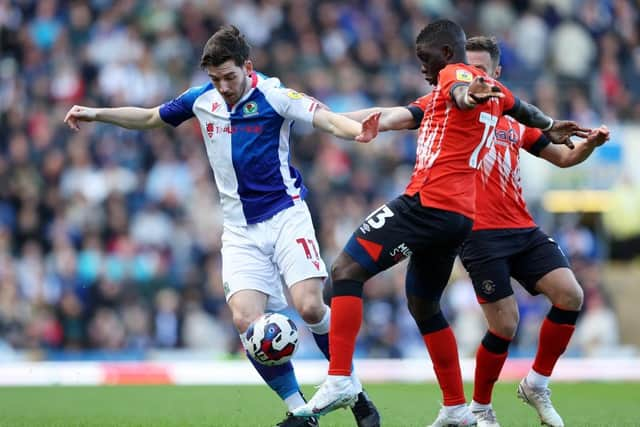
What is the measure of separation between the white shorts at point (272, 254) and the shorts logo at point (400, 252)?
0.91 metres

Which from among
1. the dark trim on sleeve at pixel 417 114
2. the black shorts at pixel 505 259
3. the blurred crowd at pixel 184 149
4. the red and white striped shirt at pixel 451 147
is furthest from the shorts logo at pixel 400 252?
the blurred crowd at pixel 184 149

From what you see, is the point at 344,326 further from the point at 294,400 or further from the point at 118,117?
the point at 118,117

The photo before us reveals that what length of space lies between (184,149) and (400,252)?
1178 centimetres

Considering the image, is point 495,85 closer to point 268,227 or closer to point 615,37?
point 268,227

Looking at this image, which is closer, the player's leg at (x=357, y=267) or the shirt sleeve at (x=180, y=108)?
the player's leg at (x=357, y=267)

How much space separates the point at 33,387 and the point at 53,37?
8315mm

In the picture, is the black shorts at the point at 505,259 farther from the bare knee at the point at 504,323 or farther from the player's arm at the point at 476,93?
the player's arm at the point at 476,93

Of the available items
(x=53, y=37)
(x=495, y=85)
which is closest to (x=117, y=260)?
(x=53, y=37)

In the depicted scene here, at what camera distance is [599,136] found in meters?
8.40

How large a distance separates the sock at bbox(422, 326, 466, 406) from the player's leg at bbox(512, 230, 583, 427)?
2.40 feet

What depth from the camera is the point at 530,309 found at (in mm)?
17328

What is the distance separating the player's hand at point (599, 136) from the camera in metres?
8.32

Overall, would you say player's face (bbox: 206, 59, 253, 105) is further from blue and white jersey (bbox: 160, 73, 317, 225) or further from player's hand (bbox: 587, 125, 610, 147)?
player's hand (bbox: 587, 125, 610, 147)

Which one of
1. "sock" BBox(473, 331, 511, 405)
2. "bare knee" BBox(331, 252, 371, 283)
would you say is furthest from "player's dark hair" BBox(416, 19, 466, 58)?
"sock" BBox(473, 331, 511, 405)
